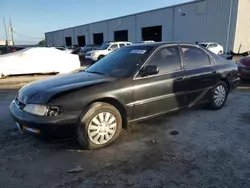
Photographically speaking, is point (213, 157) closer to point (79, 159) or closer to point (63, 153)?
point (79, 159)

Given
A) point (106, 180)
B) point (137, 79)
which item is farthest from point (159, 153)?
point (137, 79)

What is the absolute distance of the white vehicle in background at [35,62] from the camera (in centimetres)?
1082

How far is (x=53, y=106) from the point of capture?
306cm

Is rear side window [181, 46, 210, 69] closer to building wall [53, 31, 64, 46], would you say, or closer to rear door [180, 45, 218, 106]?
rear door [180, 45, 218, 106]

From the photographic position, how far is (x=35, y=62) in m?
11.4

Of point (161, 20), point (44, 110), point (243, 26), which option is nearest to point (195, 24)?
point (243, 26)

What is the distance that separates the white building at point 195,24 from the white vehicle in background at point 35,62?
17.9 m

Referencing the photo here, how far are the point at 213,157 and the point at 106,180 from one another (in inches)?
59.6

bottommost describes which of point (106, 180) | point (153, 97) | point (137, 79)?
point (106, 180)

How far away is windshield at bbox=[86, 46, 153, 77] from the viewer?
3870 millimetres

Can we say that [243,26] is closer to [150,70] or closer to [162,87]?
[162,87]

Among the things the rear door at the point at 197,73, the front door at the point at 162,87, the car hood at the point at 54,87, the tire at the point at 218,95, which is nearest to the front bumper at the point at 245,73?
the tire at the point at 218,95

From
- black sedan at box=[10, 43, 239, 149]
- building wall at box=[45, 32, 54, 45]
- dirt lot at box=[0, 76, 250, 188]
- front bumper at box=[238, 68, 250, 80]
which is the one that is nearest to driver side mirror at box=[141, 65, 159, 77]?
black sedan at box=[10, 43, 239, 149]

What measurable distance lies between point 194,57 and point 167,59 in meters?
0.78
